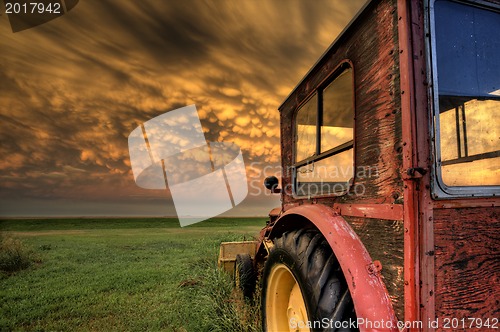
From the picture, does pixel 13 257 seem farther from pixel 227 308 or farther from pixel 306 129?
pixel 306 129

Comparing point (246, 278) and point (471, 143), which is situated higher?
point (471, 143)

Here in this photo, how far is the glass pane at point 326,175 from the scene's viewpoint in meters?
1.85

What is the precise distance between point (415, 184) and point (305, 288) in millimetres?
869

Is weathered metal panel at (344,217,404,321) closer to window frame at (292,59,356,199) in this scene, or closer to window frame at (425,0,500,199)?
window frame at (425,0,500,199)

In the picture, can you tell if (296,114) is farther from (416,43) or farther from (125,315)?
(125,315)

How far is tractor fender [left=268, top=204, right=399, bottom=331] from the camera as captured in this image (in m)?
1.21

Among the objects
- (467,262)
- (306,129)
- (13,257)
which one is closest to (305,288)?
(467,262)

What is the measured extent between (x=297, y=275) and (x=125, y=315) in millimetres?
3712

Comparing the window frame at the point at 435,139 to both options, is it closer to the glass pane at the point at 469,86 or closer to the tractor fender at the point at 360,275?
the glass pane at the point at 469,86

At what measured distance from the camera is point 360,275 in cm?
134

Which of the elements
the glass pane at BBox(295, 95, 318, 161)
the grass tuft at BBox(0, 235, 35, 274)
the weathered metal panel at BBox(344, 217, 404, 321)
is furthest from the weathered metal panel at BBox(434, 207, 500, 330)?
the grass tuft at BBox(0, 235, 35, 274)

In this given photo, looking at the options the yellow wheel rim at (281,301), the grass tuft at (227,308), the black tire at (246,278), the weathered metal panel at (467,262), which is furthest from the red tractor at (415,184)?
the black tire at (246,278)

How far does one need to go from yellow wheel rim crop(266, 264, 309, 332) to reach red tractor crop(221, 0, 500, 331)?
47cm

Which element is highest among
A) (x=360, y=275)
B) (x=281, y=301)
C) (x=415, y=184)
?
(x=415, y=184)
